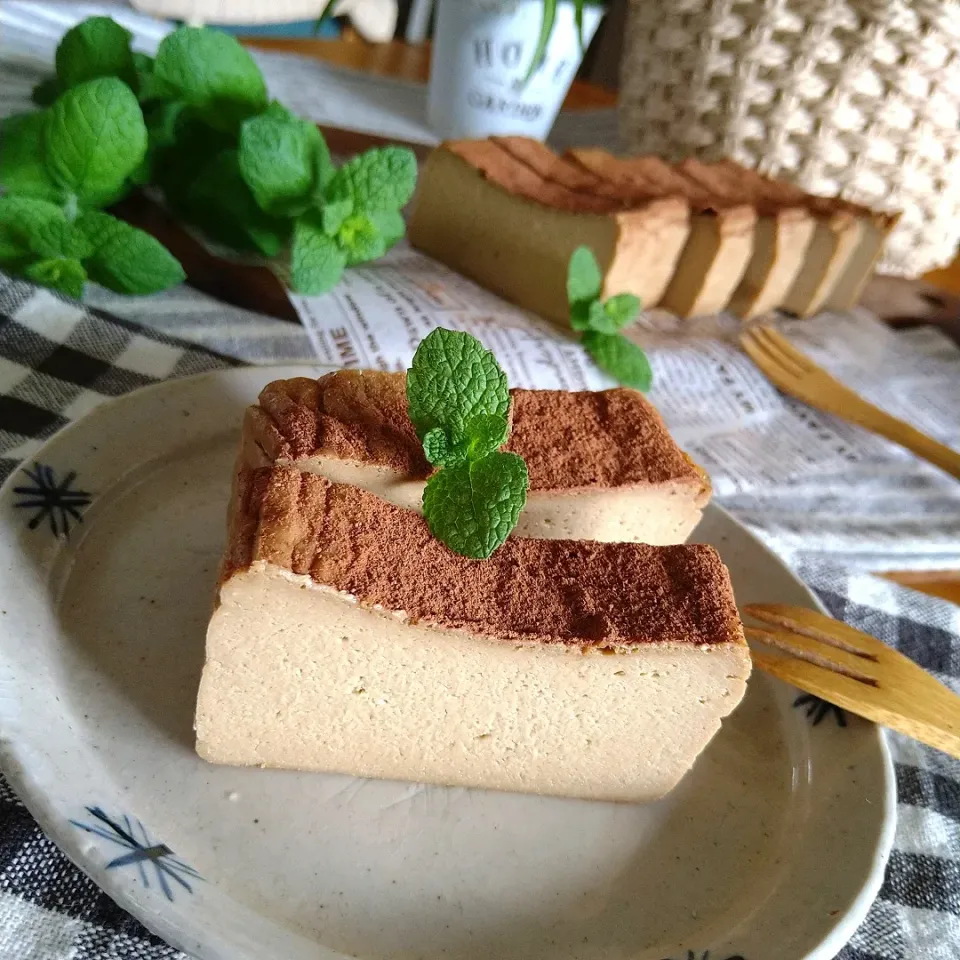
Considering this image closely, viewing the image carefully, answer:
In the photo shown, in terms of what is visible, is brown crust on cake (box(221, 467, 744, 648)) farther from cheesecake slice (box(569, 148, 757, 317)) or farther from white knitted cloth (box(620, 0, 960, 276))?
white knitted cloth (box(620, 0, 960, 276))

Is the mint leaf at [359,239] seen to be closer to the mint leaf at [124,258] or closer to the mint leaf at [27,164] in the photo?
the mint leaf at [124,258]

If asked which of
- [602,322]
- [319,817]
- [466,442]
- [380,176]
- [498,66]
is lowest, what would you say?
[319,817]

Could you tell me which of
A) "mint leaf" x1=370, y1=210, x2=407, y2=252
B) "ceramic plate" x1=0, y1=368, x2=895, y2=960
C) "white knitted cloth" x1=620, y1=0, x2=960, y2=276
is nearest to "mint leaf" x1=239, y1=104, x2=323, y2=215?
"mint leaf" x1=370, y1=210, x2=407, y2=252

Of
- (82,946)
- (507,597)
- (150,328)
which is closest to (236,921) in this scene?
(82,946)

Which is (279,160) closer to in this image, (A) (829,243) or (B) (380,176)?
(B) (380,176)

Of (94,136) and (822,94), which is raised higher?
(822,94)

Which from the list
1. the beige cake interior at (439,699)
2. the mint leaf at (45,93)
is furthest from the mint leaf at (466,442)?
the mint leaf at (45,93)

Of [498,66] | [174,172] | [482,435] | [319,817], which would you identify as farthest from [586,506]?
[498,66]
